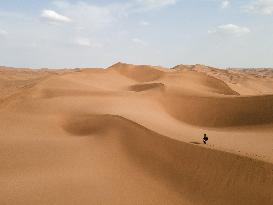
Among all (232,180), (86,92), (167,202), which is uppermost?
(86,92)

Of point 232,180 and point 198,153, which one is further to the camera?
point 198,153

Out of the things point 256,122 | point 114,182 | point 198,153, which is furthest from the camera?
point 256,122

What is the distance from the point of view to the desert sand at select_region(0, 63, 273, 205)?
8180 mm

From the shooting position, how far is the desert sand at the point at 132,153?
26.8ft

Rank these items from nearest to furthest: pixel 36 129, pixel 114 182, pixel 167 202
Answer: pixel 167 202 → pixel 114 182 → pixel 36 129

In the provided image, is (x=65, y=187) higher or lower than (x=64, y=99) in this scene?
lower

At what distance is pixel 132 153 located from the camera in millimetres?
10672

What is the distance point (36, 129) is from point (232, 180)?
27.1 feet

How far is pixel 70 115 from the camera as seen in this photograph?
15.3 m

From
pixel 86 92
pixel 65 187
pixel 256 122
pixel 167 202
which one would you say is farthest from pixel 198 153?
pixel 86 92

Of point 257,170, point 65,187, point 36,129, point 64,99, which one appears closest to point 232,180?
point 257,170

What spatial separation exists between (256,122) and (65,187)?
933 cm

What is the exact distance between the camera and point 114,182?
8.92 metres

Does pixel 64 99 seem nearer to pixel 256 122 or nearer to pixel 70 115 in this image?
pixel 70 115
